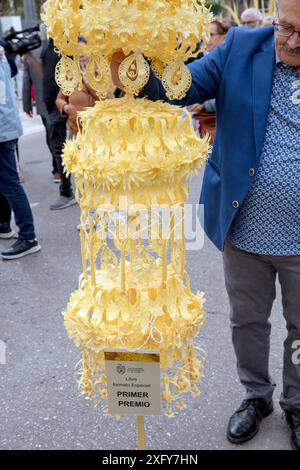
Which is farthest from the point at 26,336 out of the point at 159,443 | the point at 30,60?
the point at 30,60

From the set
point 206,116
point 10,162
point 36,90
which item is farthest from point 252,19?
point 206,116

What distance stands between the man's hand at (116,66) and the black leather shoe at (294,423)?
1408 mm

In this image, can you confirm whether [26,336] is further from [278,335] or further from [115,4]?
[115,4]

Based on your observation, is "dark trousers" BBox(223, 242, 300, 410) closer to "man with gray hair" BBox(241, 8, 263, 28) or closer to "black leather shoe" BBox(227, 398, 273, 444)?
"black leather shoe" BBox(227, 398, 273, 444)

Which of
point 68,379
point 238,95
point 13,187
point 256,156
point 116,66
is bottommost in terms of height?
point 68,379

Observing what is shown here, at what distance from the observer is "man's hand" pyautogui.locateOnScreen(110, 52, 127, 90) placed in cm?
131

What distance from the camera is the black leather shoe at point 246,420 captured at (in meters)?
1.96

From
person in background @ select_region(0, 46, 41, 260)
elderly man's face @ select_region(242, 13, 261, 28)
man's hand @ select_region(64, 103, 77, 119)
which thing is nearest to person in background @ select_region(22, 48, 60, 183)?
man's hand @ select_region(64, 103, 77, 119)

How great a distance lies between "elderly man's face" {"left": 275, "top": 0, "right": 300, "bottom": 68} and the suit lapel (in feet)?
0.15

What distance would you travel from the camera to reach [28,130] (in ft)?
30.2

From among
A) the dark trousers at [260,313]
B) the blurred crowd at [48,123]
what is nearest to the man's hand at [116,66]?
the dark trousers at [260,313]

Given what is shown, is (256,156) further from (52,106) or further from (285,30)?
(52,106)

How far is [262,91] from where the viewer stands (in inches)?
61.0

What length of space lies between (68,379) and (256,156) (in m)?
1.40
